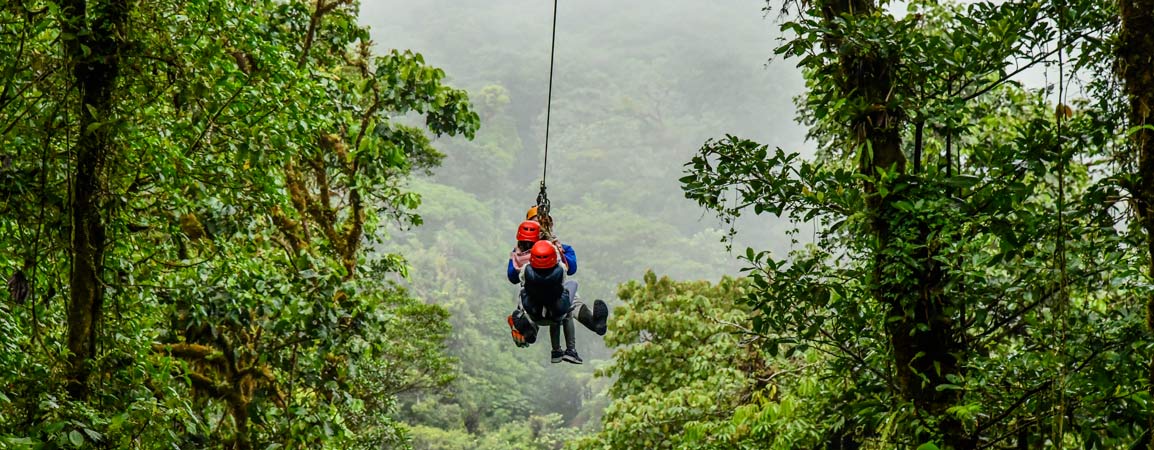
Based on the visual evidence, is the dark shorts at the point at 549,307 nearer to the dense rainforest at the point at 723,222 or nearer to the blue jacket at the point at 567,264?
the blue jacket at the point at 567,264

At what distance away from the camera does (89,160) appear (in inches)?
101

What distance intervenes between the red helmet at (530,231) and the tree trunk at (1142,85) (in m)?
2.54

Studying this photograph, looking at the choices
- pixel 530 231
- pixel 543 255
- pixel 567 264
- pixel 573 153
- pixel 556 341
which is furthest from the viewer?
pixel 573 153

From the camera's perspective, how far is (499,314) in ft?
129

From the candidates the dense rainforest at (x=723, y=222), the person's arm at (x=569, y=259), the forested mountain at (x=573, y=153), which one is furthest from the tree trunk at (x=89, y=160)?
the forested mountain at (x=573, y=153)

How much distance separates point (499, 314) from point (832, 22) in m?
Answer: 37.0

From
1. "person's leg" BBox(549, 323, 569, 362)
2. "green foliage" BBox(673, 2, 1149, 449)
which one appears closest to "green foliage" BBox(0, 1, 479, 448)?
"person's leg" BBox(549, 323, 569, 362)

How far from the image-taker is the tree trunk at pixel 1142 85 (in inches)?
101

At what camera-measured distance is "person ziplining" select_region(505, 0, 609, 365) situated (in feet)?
14.5

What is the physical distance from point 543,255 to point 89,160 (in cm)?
216

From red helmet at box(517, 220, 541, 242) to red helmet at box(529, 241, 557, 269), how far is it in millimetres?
102

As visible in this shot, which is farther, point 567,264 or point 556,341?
point 556,341

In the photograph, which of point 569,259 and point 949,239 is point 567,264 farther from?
point 949,239

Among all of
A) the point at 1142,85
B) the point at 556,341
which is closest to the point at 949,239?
the point at 1142,85
